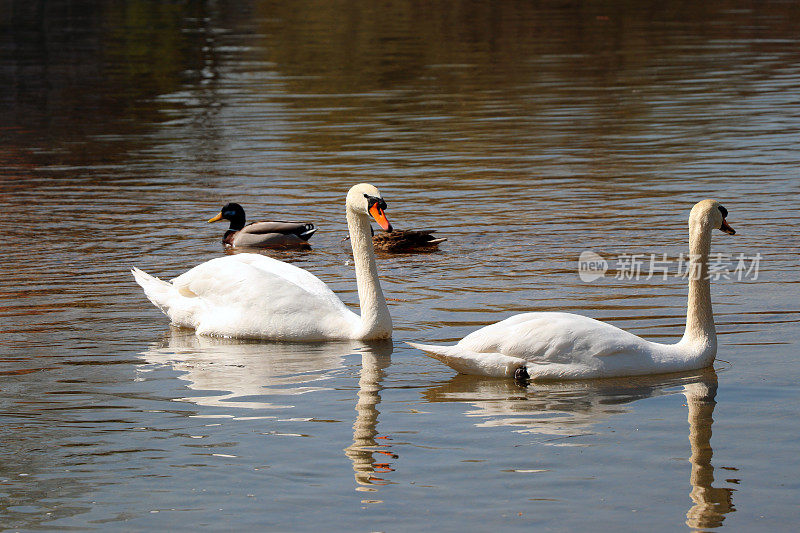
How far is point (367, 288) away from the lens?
9898 millimetres

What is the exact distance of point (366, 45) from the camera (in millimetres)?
42062

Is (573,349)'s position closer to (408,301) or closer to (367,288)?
(367,288)

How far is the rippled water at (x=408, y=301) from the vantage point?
657cm

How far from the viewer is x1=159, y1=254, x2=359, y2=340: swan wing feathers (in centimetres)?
989

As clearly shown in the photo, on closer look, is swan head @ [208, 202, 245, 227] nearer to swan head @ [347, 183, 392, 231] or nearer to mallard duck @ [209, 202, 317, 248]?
mallard duck @ [209, 202, 317, 248]

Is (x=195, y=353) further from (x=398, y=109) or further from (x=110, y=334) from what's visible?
(x=398, y=109)

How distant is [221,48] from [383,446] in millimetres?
36734

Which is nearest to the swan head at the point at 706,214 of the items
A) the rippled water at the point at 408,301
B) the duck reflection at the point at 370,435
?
the rippled water at the point at 408,301

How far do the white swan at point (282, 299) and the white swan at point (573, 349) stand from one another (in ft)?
4.78

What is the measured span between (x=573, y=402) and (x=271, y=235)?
6861 millimetres

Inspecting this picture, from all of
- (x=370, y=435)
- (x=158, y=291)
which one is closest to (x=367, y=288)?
(x=158, y=291)

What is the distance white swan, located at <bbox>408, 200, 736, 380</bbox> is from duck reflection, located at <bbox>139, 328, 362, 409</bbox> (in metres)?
0.98

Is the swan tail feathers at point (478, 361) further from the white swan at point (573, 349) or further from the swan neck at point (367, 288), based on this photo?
the swan neck at point (367, 288)

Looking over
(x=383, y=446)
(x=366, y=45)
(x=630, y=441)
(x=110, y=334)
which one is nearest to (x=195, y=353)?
(x=110, y=334)
